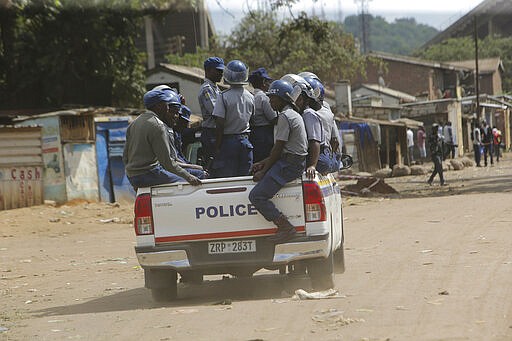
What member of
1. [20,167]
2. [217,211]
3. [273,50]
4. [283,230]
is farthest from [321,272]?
[273,50]

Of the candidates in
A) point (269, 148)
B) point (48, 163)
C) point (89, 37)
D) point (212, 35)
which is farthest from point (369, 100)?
point (269, 148)

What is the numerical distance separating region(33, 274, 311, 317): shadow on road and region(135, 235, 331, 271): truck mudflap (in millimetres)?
380

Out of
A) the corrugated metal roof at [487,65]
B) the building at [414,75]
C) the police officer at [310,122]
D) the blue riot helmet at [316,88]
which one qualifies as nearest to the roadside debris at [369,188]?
the blue riot helmet at [316,88]

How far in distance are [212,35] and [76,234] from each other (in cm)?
3760

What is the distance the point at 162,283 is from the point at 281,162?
5.36ft

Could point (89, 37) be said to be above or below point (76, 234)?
above

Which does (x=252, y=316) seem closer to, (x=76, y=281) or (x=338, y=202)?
(x=338, y=202)

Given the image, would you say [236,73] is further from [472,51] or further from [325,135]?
[472,51]

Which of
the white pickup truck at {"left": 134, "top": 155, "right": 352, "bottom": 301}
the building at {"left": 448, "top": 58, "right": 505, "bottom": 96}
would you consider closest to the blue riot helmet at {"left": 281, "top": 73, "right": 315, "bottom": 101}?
the white pickup truck at {"left": 134, "top": 155, "right": 352, "bottom": 301}

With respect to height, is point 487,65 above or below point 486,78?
above

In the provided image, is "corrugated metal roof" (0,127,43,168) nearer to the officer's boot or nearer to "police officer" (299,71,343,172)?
"police officer" (299,71,343,172)

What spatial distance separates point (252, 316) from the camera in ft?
24.9

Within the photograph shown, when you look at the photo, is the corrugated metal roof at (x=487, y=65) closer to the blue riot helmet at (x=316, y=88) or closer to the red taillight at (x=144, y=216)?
the blue riot helmet at (x=316, y=88)

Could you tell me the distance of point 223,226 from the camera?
28.3 feet
